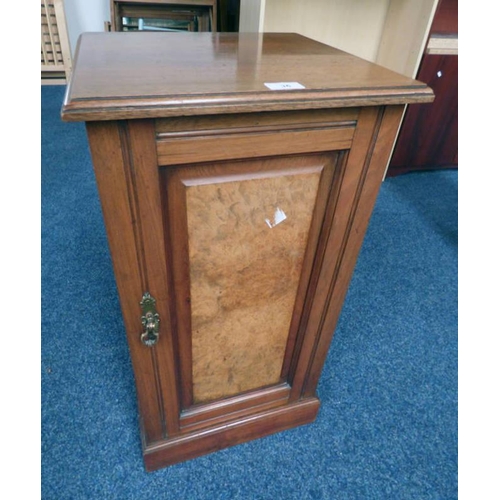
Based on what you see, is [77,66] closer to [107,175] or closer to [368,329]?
[107,175]

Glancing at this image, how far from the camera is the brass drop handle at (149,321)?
717 mm

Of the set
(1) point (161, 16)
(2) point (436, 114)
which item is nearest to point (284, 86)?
(2) point (436, 114)

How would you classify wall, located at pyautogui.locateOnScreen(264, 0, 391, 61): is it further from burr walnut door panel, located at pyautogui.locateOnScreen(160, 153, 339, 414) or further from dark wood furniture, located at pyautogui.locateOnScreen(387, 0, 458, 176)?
burr walnut door panel, located at pyautogui.locateOnScreen(160, 153, 339, 414)

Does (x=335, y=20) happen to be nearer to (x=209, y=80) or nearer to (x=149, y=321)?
(x=209, y=80)

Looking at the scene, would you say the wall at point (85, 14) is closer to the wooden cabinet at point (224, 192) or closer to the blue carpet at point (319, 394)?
the blue carpet at point (319, 394)

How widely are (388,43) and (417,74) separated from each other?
0.21 meters

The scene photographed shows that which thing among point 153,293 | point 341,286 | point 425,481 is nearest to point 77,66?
point 153,293

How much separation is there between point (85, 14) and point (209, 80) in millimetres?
3283

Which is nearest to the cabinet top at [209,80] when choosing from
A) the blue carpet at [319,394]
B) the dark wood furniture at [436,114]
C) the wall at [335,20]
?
the blue carpet at [319,394]

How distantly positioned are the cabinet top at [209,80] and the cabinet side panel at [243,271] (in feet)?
0.47

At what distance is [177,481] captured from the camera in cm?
102

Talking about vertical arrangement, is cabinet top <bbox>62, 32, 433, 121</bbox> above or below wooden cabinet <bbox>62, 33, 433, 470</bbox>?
above

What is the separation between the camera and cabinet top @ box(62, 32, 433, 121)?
0.51 m

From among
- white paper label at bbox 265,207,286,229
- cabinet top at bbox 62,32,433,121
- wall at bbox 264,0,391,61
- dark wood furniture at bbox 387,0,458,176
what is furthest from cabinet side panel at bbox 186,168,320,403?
dark wood furniture at bbox 387,0,458,176
